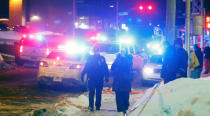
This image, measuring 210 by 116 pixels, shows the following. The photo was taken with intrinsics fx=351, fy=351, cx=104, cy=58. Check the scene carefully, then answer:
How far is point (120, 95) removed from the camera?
8.60 metres

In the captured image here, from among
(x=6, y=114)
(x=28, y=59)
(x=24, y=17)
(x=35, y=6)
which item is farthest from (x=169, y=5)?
(x=24, y=17)

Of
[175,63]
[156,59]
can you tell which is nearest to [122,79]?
[175,63]

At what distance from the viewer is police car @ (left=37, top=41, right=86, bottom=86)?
40.4 feet

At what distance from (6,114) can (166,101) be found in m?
4.80

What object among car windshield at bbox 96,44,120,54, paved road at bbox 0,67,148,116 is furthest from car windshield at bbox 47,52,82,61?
car windshield at bbox 96,44,120,54

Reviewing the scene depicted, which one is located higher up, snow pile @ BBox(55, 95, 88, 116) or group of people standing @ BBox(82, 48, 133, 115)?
group of people standing @ BBox(82, 48, 133, 115)

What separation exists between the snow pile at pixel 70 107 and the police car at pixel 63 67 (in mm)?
2442

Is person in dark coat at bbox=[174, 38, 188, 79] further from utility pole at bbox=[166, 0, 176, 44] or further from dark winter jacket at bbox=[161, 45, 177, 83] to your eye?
utility pole at bbox=[166, 0, 176, 44]

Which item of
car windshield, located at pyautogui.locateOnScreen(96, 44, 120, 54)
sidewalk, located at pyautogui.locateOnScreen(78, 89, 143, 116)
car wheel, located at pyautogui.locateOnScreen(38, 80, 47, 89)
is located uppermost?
car windshield, located at pyautogui.locateOnScreen(96, 44, 120, 54)

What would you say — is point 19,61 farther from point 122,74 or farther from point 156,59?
point 122,74

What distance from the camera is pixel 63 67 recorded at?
12.4 m

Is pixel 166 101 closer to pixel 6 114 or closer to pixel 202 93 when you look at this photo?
pixel 202 93

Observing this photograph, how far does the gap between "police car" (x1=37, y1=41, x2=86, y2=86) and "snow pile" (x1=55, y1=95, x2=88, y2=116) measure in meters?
2.44

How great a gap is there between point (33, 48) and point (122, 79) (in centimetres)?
1300
